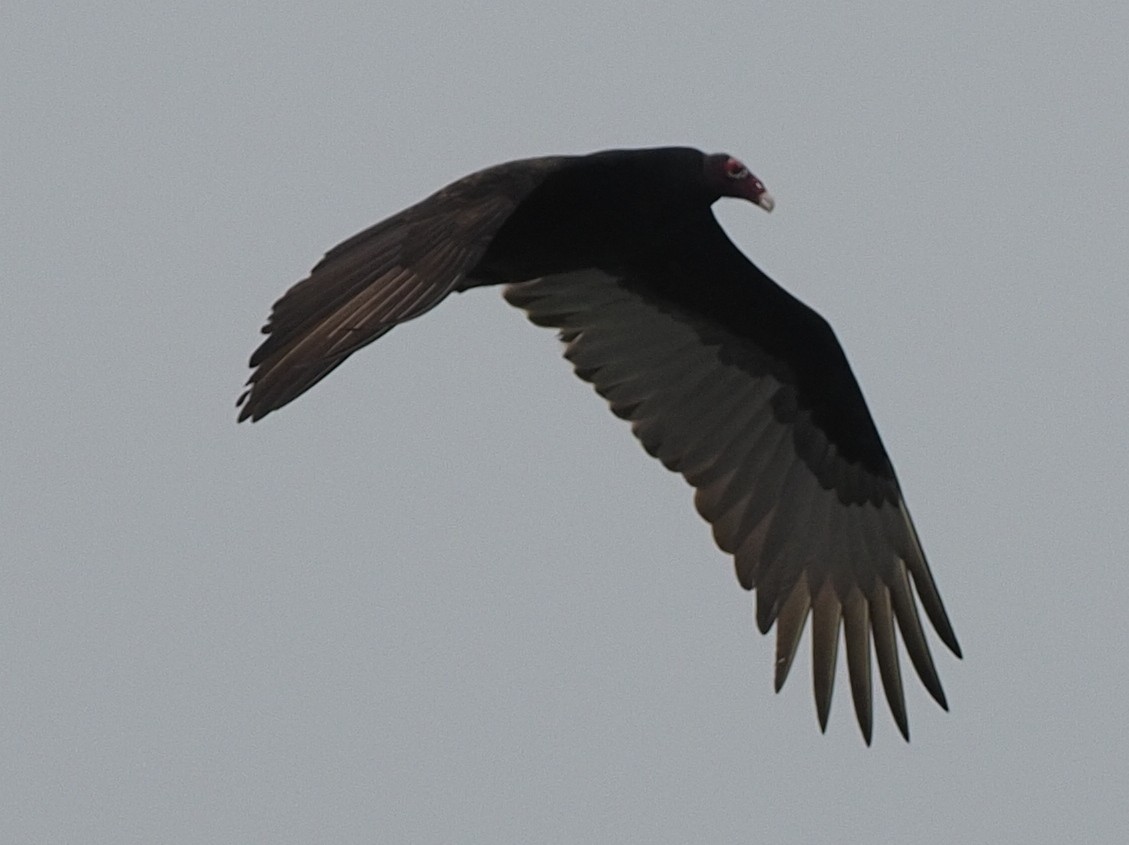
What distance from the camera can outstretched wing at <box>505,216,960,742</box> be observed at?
479 inches

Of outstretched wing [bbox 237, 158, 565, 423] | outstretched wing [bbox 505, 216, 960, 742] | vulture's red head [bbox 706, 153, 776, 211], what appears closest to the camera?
outstretched wing [bbox 237, 158, 565, 423]

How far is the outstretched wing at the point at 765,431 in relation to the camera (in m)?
12.2

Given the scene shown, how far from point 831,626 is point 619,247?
2094 mm

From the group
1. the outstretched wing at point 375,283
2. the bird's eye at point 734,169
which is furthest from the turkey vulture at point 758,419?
the outstretched wing at point 375,283

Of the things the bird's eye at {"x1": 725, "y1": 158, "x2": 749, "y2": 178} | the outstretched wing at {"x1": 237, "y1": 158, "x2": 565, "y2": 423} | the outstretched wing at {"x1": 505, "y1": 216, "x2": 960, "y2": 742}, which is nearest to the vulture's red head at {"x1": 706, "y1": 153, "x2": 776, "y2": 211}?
the bird's eye at {"x1": 725, "y1": 158, "x2": 749, "y2": 178}

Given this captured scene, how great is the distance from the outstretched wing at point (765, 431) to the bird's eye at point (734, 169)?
73 cm

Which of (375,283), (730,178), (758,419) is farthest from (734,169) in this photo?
(375,283)

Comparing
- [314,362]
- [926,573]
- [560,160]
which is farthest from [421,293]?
[926,573]

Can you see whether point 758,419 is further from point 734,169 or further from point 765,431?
point 734,169

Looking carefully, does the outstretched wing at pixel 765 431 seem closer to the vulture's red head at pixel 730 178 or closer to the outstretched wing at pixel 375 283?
the vulture's red head at pixel 730 178

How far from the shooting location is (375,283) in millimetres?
9328

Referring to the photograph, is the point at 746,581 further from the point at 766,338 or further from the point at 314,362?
the point at 314,362

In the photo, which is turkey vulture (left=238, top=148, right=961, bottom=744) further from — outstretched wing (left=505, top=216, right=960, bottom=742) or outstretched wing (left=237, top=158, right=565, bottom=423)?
outstretched wing (left=237, top=158, right=565, bottom=423)

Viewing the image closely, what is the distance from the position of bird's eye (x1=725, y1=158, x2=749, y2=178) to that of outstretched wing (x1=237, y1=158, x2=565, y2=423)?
1.41m
